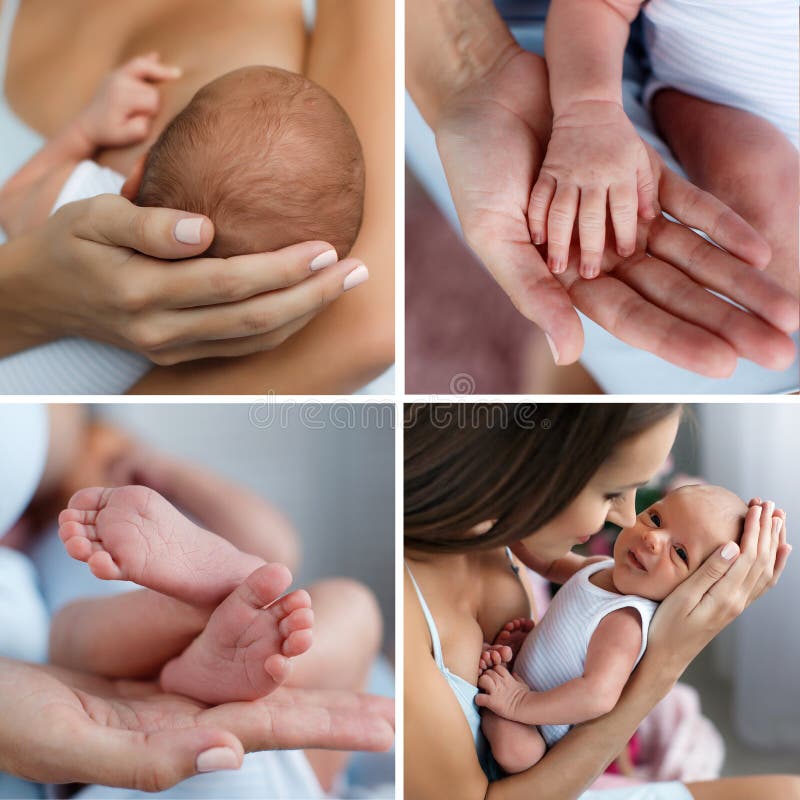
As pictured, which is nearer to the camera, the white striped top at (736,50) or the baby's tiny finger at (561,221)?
the baby's tiny finger at (561,221)

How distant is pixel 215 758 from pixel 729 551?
59cm

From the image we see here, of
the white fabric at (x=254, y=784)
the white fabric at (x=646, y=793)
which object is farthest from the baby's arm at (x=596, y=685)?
the white fabric at (x=254, y=784)

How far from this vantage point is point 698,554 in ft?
2.89

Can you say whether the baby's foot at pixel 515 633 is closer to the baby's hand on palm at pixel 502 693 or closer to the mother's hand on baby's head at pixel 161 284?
the baby's hand on palm at pixel 502 693

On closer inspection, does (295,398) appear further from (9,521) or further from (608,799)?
(608,799)

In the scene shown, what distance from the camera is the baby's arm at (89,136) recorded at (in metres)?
0.93

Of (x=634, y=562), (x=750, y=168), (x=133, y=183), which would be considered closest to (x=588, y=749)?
(x=634, y=562)

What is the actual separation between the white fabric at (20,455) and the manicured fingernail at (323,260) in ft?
1.18

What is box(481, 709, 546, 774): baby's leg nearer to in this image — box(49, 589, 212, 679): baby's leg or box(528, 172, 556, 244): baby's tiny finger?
box(49, 589, 212, 679): baby's leg

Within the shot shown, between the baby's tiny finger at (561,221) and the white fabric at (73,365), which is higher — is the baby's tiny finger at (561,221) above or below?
above

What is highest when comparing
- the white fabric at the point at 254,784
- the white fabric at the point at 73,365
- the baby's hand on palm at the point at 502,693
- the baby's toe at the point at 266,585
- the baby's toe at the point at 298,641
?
the white fabric at the point at 73,365

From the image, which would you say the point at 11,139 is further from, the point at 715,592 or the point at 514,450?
the point at 715,592

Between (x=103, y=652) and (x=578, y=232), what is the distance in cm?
71

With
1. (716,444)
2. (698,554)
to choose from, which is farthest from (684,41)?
(698,554)
